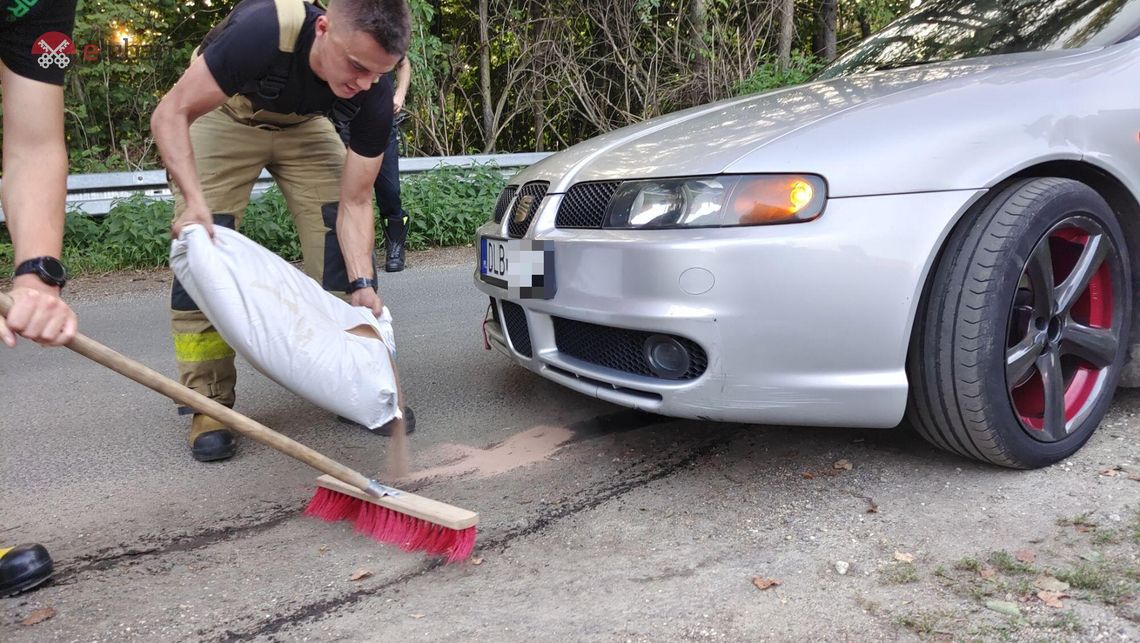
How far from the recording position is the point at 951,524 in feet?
7.83

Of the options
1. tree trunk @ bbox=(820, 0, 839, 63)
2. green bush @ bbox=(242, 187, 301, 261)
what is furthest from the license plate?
tree trunk @ bbox=(820, 0, 839, 63)

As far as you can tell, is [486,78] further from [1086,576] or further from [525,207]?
[1086,576]

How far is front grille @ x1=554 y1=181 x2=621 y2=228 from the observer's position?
2674 millimetres

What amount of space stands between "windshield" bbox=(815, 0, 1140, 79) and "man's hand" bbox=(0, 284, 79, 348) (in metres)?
2.85

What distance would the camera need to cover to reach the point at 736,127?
2.76 meters

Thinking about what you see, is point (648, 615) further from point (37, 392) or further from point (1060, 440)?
point (37, 392)

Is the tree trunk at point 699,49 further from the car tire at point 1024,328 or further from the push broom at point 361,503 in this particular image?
the push broom at point 361,503

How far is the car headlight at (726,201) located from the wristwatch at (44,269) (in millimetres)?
1401

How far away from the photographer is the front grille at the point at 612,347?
2467 millimetres

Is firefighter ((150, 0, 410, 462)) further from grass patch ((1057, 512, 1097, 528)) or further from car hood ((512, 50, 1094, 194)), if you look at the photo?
grass patch ((1057, 512, 1097, 528))

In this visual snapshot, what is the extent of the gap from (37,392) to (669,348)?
2.95 meters

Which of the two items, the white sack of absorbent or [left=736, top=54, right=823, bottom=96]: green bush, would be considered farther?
[left=736, top=54, right=823, bottom=96]: green bush

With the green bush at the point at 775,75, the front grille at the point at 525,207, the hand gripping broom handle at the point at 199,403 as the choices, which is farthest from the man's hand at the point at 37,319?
the green bush at the point at 775,75

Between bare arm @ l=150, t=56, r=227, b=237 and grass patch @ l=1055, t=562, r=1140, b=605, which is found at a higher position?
bare arm @ l=150, t=56, r=227, b=237
